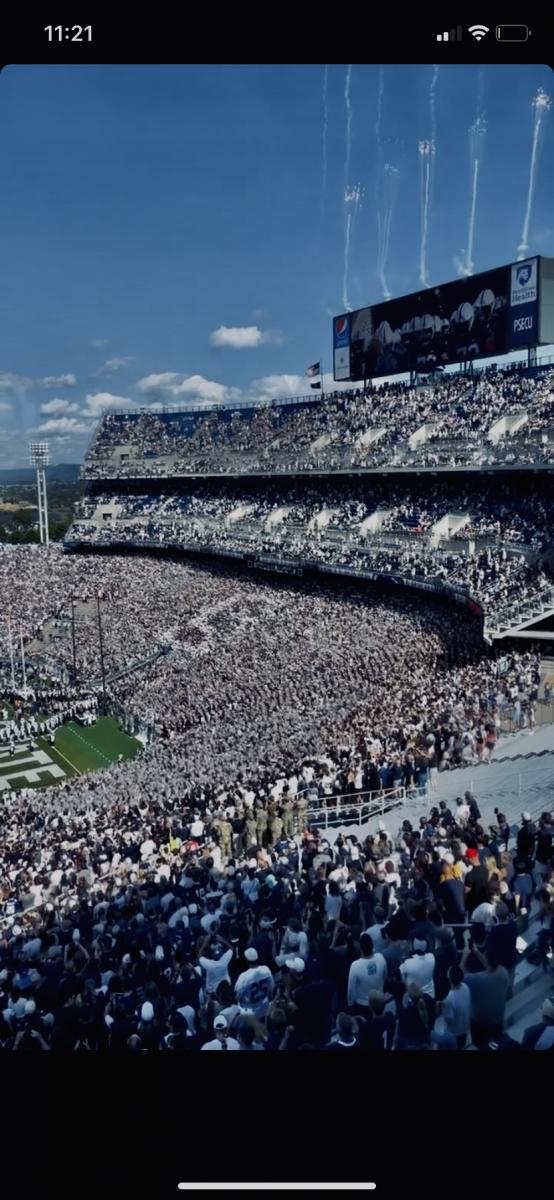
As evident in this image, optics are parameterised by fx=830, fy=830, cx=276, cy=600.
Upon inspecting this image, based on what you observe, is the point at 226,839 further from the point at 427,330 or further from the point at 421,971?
the point at 427,330

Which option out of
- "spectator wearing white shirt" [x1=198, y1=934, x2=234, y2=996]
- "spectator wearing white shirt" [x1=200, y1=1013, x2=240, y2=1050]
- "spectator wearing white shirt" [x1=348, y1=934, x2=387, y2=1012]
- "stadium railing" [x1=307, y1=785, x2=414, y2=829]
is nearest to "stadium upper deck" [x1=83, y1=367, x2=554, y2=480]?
"stadium railing" [x1=307, y1=785, x2=414, y2=829]

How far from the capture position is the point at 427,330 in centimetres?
3369

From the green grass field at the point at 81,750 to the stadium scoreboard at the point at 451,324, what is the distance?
19.4 meters

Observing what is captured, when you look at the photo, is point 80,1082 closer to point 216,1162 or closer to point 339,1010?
point 216,1162

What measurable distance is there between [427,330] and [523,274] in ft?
18.0

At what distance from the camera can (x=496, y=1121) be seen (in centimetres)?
206

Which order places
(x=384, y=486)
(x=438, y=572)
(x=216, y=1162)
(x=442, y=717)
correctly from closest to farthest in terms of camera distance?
(x=216, y=1162) → (x=442, y=717) → (x=438, y=572) → (x=384, y=486)
